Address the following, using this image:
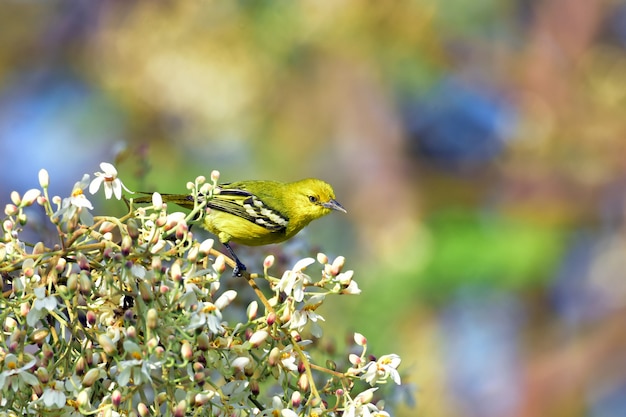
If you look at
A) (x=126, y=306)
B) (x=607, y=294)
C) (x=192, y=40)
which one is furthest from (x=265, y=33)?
(x=126, y=306)

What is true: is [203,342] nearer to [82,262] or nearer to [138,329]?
[138,329]

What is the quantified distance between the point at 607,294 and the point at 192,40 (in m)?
3.72

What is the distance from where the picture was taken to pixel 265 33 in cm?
662

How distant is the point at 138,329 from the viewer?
142 centimetres

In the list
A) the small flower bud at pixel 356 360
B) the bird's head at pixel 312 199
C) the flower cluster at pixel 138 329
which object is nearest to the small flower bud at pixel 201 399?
the flower cluster at pixel 138 329

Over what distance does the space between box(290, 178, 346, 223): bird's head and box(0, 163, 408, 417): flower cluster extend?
1.49 meters

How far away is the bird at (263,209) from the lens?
9.21 ft

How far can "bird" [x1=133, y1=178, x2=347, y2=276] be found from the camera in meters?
2.81

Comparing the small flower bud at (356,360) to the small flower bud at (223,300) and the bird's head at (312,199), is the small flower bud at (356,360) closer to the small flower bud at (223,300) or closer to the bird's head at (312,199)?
the small flower bud at (223,300)

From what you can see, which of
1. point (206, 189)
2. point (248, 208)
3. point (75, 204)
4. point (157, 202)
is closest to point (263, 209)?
point (248, 208)

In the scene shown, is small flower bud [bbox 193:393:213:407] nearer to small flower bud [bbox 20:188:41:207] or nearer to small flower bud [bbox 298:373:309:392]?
small flower bud [bbox 298:373:309:392]

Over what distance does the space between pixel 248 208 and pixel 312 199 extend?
14.4 inches

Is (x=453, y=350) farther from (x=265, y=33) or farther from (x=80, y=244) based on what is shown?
(x=80, y=244)

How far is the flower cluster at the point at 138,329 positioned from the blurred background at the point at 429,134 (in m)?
3.72
